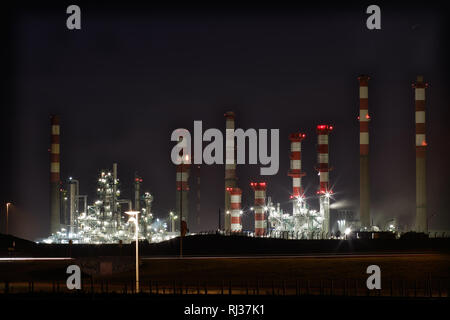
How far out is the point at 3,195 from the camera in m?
70.7

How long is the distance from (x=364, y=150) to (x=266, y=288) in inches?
1486

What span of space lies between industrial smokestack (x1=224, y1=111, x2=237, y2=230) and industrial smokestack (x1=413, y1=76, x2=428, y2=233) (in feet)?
55.8

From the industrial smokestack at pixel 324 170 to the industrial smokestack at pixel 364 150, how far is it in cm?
298

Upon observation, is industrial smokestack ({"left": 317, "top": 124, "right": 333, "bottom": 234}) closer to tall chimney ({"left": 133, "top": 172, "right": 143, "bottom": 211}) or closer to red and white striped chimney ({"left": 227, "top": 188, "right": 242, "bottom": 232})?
red and white striped chimney ({"left": 227, "top": 188, "right": 242, "bottom": 232})

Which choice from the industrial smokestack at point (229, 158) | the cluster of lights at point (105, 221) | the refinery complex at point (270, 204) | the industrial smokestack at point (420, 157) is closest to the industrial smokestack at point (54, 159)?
the refinery complex at point (270, 204)

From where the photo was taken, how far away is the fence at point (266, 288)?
26.8m

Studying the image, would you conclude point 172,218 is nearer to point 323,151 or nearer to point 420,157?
point 323,151

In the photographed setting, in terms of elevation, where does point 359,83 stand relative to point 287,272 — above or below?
above

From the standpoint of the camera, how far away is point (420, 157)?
64.8m

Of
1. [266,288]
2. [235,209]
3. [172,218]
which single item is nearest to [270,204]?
[235,209]

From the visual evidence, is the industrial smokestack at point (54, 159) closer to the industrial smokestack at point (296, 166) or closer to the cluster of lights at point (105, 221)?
the cluster of lights at point (105, 221)

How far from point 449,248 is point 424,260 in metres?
9.39
